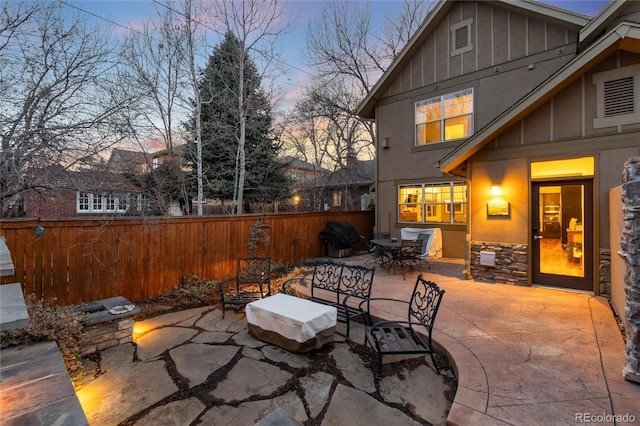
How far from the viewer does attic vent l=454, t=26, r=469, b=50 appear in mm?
9164

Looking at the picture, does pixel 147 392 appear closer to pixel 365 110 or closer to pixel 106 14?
pixel 106 14

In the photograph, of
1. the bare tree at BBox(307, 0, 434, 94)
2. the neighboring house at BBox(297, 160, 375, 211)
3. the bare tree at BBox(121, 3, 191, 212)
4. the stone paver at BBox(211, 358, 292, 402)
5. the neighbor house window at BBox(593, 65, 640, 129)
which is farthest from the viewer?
the neighboring house at BBox(297, 160, 375, 211)

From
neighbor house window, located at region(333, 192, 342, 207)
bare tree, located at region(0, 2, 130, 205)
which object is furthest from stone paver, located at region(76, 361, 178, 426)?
neighbor house window, located at region(333, 192, 342, 207)

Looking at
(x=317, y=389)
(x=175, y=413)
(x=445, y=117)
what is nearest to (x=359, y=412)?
(x=317, y=389)

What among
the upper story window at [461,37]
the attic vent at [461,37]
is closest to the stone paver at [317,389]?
the upper story window at [461,37]

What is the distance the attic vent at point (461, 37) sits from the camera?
30.1 ft

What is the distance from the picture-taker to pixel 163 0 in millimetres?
8859

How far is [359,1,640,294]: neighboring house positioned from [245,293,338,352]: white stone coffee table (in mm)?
4400

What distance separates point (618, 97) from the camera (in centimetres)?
505

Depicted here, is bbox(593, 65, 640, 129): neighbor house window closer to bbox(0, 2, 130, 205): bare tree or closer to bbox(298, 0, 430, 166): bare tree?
bbox(0, 2, 130, 205): bare tree

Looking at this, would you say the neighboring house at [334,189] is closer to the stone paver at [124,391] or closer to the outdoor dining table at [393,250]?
the outdoor dining table at [393,250]

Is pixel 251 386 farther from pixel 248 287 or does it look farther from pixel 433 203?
pixel 433 203

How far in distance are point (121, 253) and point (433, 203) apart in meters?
8.75

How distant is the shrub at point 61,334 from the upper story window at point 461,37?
1128cm
